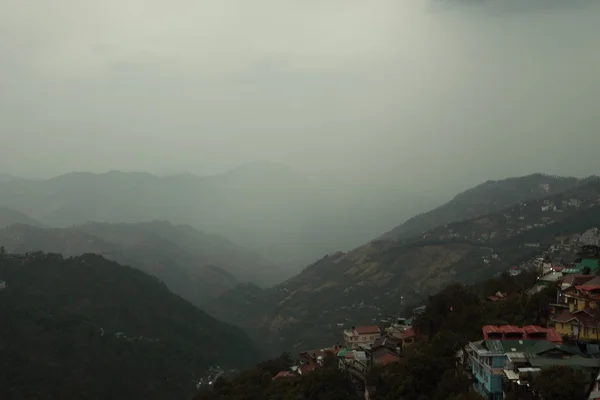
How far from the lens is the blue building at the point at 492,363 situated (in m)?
21.1

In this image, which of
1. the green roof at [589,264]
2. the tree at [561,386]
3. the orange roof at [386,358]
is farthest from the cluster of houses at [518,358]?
the green roof at [589,264]

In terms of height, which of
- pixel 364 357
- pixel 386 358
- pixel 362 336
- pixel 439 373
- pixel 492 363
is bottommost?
pixel 362 336

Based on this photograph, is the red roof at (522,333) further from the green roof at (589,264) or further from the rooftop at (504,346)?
the green roof at (589,264)

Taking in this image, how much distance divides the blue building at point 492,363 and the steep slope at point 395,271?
70699mm

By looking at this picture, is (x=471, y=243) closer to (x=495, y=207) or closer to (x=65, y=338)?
(x=495, y=207)

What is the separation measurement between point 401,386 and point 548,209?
140 meters

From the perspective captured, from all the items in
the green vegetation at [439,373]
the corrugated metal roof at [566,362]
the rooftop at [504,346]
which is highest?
the rooftop at [504,346]

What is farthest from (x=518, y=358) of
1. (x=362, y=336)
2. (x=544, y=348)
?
(x=362, y=336)

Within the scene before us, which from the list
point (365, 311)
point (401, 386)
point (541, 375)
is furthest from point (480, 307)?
point (365, 311)

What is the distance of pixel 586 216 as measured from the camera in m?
119

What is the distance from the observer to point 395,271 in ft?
425

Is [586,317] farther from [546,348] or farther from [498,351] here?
[498,351]

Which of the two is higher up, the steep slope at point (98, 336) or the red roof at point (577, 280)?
the red roof at point (577, 280)

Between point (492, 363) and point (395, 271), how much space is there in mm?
109837
